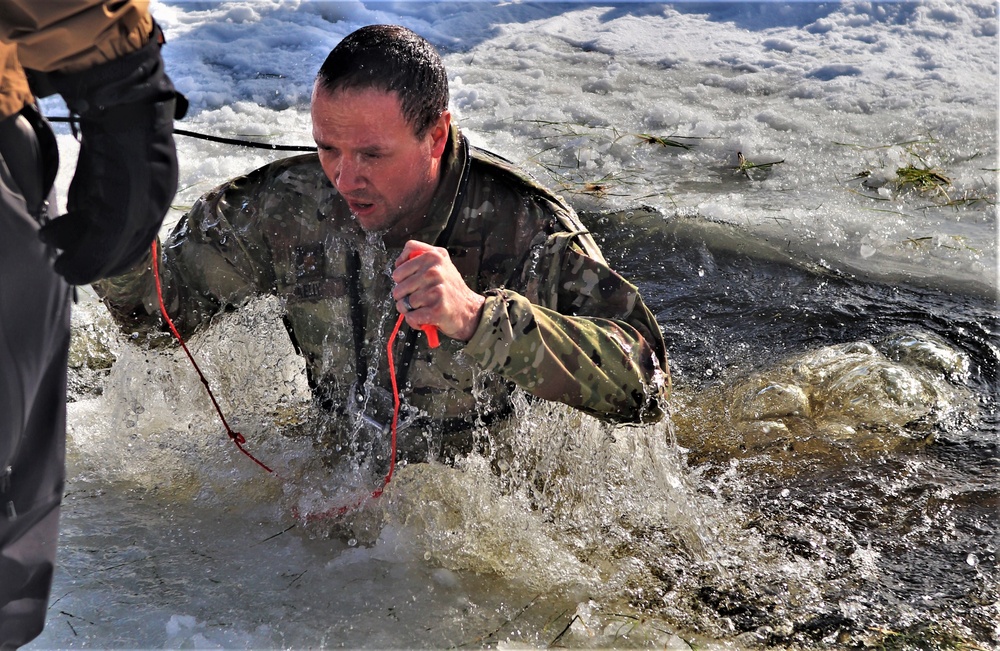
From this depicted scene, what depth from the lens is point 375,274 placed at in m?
2.88

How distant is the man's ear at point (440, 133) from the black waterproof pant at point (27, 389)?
1.51 meters

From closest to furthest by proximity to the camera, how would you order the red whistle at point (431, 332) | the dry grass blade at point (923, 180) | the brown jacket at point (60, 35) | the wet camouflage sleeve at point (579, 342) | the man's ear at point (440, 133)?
1. the brown jacket at point (60, 35)
2. the red whistle at point (431, 332)
3. the wet camouflage sleeve at point (579, 342)
4. the man's ear at point (440, 133)
5. the dry grass blade at point (923, 180)

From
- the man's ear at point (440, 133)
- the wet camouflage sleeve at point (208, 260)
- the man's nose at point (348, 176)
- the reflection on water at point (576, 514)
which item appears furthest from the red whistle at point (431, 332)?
the wet camouflage sleeve at point (208, 260)

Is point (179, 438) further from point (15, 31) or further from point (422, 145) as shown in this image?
point (15, 31)

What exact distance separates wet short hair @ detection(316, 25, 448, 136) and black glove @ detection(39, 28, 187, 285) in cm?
132

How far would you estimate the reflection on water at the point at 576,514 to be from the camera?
2.51 m

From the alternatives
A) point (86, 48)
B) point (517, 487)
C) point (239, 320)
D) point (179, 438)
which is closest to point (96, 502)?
point (179, 438)

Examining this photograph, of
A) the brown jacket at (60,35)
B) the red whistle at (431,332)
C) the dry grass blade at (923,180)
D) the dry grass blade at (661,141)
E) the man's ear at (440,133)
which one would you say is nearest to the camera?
the brown jacket at (60,35)

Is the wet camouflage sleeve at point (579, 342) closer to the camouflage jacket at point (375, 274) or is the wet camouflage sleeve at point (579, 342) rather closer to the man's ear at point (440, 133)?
the camouflage jacket at point (375, 274)

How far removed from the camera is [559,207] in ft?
9.32

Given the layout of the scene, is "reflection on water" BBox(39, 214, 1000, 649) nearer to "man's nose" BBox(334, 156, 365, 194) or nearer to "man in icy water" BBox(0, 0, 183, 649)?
"man's nose" BBox(334, 156, 365, 194)

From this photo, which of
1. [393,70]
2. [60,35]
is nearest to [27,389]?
[60,35]

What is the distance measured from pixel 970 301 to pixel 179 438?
3.35 m

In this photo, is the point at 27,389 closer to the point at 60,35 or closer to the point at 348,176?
the point at 60,35
